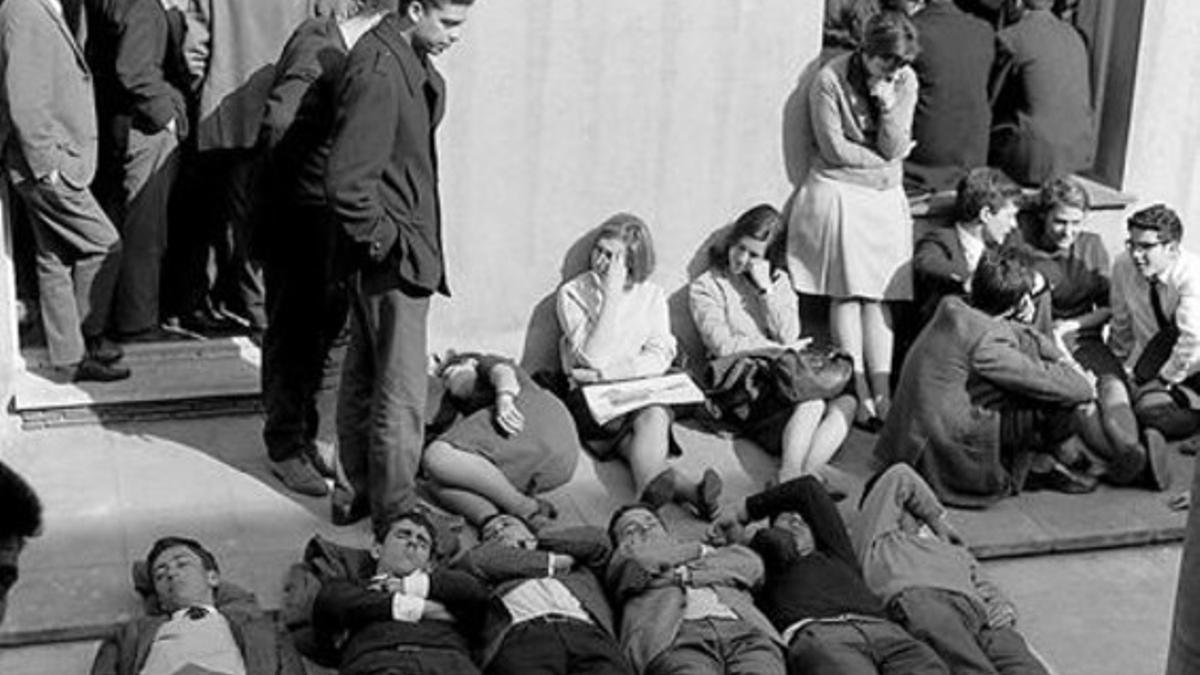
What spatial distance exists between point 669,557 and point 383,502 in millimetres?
1012

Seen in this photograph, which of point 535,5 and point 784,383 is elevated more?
point 535,5

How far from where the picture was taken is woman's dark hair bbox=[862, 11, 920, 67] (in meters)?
9.20

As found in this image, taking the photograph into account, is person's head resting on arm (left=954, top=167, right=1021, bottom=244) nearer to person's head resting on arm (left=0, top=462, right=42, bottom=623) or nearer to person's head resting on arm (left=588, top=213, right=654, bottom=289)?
person's head resting on arm (left=588, top=213, right=654, bottom=289)

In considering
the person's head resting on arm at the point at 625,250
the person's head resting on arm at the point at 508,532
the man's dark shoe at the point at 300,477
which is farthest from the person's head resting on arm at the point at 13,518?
the person's head resting on arm at the point at 625,250

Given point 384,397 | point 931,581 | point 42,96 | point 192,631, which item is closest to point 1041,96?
point 931,581

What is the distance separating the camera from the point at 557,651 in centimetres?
756

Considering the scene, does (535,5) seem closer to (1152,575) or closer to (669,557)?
(669,557)

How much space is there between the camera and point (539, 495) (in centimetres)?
884

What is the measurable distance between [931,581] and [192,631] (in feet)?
7.79

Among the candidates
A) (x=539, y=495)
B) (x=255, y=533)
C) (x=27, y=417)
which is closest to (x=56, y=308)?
(x=27, y=417)

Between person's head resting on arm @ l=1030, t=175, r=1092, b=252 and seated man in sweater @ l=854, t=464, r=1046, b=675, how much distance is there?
1370 mm

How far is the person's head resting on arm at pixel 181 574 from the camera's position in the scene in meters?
7.71

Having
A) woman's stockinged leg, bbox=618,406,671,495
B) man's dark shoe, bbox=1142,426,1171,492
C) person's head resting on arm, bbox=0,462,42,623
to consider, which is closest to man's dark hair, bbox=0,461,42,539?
person's head resting on arm, bbox=0,462,42,623

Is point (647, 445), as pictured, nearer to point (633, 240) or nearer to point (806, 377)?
point (806, 377)
